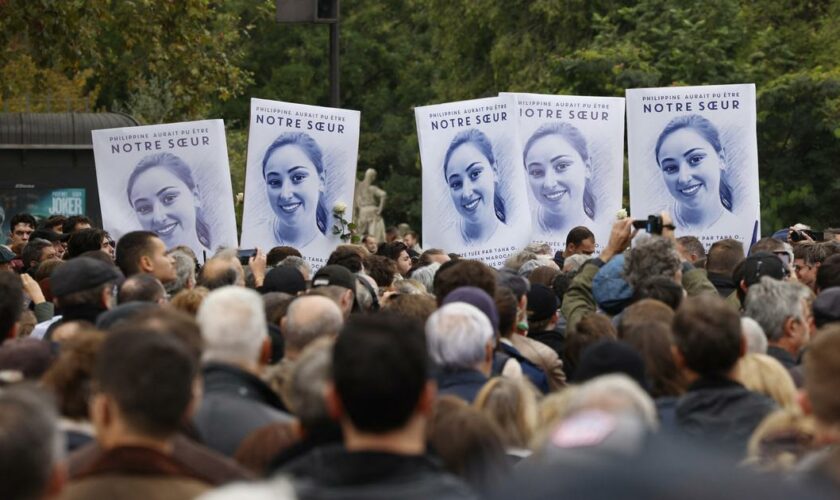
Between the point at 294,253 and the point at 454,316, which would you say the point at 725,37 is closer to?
the point at 294,253

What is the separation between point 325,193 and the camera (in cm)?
1216

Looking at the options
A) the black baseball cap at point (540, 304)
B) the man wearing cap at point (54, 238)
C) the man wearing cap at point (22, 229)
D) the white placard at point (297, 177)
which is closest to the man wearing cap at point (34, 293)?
the man wearing cap at point (54, 238)

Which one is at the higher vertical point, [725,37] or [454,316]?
[725,37]

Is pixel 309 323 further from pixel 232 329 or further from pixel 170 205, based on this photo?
pixel 170 205

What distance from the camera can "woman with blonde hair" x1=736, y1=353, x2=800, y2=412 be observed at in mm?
5516

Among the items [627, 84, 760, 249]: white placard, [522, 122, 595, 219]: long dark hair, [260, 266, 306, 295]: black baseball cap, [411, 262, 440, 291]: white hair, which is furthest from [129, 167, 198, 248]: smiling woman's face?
[627, 84, 760, 249]: white placard

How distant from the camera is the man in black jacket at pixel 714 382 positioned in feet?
16.6

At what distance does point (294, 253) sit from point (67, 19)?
7.65m

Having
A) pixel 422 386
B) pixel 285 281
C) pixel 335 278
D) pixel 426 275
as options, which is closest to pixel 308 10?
pixel 426 275

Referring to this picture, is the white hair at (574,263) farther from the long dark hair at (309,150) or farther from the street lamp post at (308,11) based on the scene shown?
the street lamp post at (308,11)

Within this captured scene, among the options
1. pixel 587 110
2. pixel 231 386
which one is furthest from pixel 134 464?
pixel 587 110

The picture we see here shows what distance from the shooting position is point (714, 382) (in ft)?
17.3

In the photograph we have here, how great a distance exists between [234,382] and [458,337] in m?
1.03

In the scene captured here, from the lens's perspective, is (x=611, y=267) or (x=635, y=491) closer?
(x=635, y=491)
